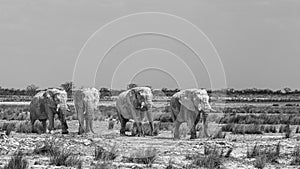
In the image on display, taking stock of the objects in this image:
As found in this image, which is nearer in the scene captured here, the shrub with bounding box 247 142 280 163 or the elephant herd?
the shrub with bounding box 247 142 280 163

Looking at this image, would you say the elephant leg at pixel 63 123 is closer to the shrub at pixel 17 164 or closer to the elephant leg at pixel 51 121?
the elephant leg at pixel 51 121

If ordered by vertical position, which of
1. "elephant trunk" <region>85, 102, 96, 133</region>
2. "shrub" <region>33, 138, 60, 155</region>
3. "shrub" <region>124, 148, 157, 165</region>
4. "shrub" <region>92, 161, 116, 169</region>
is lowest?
"shrub" <region>92, 161, 116, 169</region>

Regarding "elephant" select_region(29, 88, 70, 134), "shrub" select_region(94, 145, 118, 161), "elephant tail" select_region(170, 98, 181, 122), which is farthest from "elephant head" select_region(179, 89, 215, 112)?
"shrub" select_region(94, 145, 118, 161)

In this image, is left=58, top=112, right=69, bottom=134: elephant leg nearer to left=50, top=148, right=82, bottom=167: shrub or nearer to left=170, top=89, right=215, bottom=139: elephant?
left=170, top=89, right=215, bottom=139: elephant

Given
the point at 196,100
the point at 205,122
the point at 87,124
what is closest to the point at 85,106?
the point at 87,124

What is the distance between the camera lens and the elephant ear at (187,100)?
2139cm

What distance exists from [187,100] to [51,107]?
6.56 m

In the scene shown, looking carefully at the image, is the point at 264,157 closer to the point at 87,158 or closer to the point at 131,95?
the point at 87,158

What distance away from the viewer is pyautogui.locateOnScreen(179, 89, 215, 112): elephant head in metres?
21.1

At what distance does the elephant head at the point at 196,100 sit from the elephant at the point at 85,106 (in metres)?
4.39

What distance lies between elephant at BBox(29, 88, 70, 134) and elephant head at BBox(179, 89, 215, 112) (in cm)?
559

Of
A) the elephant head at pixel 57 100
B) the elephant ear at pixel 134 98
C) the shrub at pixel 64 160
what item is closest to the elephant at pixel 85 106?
the elephant head at pixel 57 100

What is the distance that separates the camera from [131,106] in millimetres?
24125

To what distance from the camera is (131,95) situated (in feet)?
79.1
